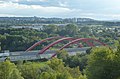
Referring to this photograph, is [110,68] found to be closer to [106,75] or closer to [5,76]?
[106,75]

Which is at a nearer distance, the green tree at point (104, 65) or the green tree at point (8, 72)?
the green tree at point (104, 65)

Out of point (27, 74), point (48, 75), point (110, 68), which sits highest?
point (110, 68)

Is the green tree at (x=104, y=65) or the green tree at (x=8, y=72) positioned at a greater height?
the green tree at (x=104, y=65)

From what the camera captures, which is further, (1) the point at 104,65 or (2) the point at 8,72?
(2) the point at 8,72

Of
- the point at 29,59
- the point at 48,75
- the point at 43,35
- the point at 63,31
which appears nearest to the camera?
the point at 48,75

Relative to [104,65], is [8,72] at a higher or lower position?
lower

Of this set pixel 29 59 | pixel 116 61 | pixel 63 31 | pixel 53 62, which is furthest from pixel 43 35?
pixel 116 61

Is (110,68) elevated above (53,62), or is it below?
above

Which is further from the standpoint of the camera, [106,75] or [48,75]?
[48,75]

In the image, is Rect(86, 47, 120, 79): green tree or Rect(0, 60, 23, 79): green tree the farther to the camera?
Rect(0, 60, 23, 79): green tree

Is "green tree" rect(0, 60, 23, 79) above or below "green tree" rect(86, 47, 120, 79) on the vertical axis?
below

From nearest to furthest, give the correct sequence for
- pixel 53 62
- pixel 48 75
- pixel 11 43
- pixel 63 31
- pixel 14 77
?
pixel 48 75, pixel 14 77, pixel 53 62, pixel 11 43, pixel 63 31
